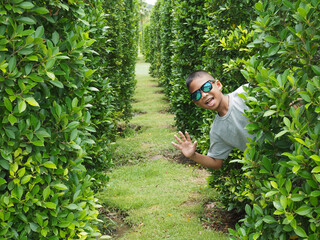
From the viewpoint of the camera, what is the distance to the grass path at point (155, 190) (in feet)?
16.5

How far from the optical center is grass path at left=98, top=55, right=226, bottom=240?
5.02 metres

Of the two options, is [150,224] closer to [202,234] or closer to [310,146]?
[202,234]

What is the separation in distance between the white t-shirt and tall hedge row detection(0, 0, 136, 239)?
5.22 ft

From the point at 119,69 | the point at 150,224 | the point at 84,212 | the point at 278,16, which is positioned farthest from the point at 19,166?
the point at 119,69

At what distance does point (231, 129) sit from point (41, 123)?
205 centimetres

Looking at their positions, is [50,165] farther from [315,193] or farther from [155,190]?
[155,190]

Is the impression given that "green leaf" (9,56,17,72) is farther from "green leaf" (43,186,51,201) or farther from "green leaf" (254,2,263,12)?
"green leaf" (254,2,263,12)

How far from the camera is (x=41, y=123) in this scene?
2592 mm

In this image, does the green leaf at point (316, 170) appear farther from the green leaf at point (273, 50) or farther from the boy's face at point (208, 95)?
the boy's face at point (208, 95)

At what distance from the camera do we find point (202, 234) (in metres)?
4.78

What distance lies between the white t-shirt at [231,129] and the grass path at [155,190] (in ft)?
5.39

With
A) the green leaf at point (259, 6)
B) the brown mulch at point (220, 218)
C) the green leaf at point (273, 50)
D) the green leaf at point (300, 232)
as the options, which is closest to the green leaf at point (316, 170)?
the green leaf at point (300, 232)

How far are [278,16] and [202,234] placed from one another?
3.46 meters

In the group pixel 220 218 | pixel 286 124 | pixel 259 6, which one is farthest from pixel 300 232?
pixel 220 218
